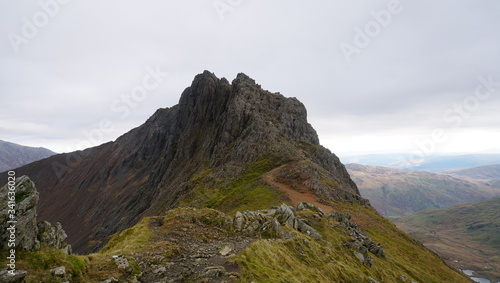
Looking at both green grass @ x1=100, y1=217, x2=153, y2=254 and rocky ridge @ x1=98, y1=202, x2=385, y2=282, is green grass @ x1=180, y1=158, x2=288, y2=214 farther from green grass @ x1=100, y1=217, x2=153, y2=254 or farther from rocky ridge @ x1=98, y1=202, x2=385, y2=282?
green grass @ x1=100, y1=217, x2=153, y2=254

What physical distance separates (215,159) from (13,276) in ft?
299

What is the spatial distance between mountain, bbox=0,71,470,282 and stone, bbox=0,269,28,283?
0.68 meters

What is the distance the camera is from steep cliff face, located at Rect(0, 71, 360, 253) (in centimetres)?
8256

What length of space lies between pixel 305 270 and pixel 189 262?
1147 centimetres

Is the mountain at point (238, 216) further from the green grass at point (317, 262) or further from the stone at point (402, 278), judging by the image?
the stone at point (402, 278)

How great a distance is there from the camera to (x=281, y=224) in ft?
110

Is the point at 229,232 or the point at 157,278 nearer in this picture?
the point at 157,278

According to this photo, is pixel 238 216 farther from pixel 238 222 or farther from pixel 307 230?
pixel 307 230

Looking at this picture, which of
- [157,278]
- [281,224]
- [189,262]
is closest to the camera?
[157,278]

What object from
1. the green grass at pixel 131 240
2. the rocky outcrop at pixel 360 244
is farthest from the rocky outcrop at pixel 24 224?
the rocky outcrop at pixel 360 244

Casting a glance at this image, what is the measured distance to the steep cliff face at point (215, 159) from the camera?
8256 centimetres

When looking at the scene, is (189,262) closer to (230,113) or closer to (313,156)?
(313,156)

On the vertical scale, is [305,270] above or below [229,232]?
below

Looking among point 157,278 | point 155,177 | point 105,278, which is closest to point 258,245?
point 157,278
